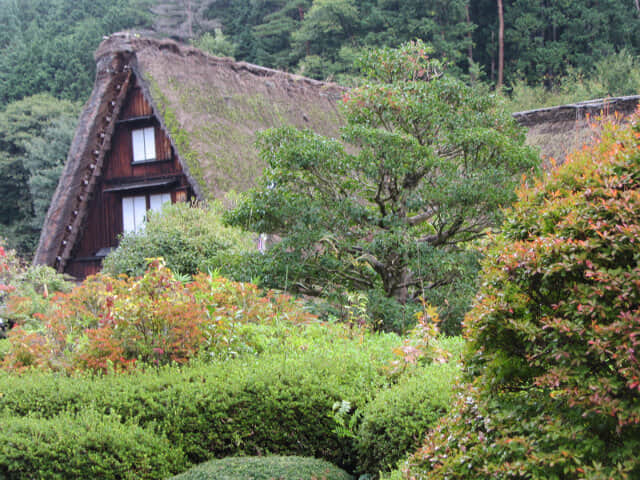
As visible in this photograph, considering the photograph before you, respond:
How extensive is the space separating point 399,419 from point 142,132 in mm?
13942

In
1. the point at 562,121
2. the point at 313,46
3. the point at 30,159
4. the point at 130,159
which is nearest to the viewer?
the point at 562,121

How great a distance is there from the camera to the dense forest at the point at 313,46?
2484cm

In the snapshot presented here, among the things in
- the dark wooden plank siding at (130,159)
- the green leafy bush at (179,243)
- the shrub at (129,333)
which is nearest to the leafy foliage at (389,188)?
the shrub at (129,333)

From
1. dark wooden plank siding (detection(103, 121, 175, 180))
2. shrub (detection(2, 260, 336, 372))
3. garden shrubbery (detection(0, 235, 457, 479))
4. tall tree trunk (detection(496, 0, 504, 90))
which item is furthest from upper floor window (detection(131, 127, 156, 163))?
tall tree trunk (detection(496, 0, 504, 90))

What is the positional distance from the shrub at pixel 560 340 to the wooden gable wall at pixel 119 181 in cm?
1366

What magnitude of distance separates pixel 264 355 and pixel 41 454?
166cm

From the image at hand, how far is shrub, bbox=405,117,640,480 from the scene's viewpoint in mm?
1927

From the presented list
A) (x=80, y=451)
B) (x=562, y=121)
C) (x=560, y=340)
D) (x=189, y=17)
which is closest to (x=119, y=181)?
(x=562, y=121)

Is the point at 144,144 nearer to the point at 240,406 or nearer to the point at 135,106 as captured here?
the point at 135,106

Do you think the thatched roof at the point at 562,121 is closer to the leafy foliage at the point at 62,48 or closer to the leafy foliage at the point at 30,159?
the leafy foliage at the point at 30,159

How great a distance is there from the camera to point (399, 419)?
334 centimetres

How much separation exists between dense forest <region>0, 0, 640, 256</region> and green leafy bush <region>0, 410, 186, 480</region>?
19.1m

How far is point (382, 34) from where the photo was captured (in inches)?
987

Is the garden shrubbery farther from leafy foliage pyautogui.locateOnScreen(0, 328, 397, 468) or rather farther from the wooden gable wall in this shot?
the wooden gable wall
